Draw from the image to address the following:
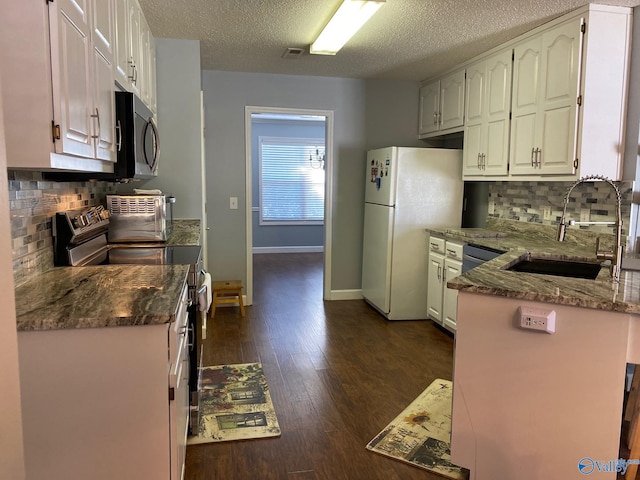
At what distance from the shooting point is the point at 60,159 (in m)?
1.54

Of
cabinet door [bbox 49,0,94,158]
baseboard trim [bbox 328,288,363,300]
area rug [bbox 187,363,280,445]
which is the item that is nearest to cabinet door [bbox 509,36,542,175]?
baseboard trim [bbox 328,288,363,300]

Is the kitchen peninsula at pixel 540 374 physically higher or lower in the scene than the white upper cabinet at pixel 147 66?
lower

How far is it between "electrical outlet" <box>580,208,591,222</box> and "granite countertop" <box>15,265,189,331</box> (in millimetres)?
2639

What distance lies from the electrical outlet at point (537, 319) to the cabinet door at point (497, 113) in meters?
2.02

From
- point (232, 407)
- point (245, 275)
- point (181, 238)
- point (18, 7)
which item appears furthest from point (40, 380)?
point (245, 275)

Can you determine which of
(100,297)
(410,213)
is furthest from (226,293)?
(100,297)

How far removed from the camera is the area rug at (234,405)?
2490 millimetres

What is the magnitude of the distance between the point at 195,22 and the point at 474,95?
2.27 meters

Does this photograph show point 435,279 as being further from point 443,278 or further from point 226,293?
point 226,293

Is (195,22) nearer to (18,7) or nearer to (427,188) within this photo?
(18,7)

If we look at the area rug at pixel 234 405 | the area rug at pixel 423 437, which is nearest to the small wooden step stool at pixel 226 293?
the area rug at pixel 234 405

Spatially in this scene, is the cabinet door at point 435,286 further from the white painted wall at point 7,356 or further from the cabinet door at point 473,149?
the white painted wall at point 7,356

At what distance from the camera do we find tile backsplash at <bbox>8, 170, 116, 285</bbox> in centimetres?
184

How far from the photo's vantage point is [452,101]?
4434 millimetres
